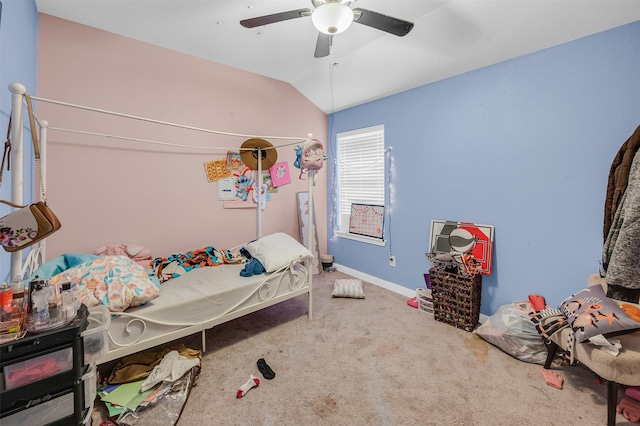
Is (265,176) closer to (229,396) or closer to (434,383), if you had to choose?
(229,396)

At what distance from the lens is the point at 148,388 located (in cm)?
166

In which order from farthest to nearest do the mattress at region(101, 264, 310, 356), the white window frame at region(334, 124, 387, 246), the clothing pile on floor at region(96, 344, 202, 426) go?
the white window frame at region(334, 124, 387, 246) → the mattress at region(101, 264, 310, 356) → the clothing pile on floor at region(96, 344, 202, 426)

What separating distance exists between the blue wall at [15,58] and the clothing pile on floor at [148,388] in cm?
84

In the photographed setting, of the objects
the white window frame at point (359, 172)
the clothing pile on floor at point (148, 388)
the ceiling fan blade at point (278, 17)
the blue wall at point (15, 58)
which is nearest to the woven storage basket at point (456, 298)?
the white window frame at point (359, 172)

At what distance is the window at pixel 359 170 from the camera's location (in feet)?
11.8

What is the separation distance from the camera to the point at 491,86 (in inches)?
99.5

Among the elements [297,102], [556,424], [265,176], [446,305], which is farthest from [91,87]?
[556,424]

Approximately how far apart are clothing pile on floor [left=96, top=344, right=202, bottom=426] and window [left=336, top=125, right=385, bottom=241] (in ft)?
8.67

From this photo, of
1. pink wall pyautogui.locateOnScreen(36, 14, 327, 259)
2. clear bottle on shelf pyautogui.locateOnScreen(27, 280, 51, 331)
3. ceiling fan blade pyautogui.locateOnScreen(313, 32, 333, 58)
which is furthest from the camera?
pink wall pyautogui.locateOnScreen(36, 14, 327, 259)

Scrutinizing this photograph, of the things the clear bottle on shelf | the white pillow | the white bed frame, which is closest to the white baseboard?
the white bed frame

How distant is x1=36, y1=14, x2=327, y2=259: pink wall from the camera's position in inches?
93.7

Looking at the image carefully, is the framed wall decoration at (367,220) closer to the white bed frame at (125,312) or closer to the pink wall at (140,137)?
the pink wall at (140,137)

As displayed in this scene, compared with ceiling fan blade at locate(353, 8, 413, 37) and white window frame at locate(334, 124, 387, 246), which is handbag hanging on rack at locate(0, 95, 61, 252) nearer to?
ceiling fan blade at locate(353, 8, 413, 37)

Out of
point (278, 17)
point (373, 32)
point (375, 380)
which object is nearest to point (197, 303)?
point (375, 380)
